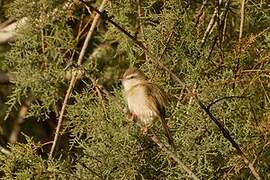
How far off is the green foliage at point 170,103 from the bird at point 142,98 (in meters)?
0.06

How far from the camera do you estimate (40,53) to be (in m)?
4.29

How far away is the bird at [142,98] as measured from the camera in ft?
10.9

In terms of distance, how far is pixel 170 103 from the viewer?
128 inches

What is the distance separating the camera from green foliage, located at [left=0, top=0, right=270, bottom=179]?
280cm

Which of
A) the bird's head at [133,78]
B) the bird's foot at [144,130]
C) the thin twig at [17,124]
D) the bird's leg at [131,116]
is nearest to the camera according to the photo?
the bird's foot at [144,130]

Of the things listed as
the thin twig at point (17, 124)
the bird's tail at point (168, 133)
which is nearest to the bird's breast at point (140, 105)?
the bird's tail at point (168, 133)

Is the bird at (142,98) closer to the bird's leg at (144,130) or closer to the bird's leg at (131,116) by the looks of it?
the bird's leg at (131,116)

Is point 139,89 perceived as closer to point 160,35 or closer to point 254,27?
point 160,35

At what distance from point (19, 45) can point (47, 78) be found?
216mm

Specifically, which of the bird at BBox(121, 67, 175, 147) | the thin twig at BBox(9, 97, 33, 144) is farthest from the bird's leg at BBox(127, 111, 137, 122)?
the thin twig at BBox(9, 97, 33, 144)

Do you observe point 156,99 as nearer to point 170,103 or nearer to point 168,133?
point 170,103

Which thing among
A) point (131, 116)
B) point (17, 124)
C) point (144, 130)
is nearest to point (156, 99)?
point (131, 116)

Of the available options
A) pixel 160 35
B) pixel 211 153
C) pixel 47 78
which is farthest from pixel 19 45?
pixel 211 153

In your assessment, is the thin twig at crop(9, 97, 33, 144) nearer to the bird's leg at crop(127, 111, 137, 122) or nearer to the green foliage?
the green foliage
